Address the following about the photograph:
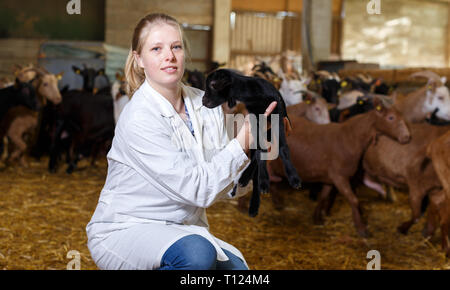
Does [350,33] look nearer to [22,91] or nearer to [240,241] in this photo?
[22,91]

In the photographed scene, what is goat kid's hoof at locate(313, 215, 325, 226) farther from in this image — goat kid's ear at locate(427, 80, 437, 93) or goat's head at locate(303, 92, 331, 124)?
goat kid's ear at locate(427, 80, 437, 93)

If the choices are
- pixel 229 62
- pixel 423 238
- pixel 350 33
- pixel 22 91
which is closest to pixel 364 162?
pixel 423 238

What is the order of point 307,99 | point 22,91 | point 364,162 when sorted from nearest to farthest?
point 364,162 → point 307,99 → point 22,91

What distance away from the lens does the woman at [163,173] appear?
179 cm

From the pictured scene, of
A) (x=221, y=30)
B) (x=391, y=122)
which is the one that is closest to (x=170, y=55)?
(x=391, y=122)

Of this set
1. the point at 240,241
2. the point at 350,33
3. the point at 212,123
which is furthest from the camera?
the point at 350,33

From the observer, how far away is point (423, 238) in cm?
439

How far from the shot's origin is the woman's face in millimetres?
1945

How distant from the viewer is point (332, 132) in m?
4.86

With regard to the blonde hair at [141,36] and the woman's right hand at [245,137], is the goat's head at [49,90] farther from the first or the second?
the woman's right hand at [245,137]

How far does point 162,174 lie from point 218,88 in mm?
420

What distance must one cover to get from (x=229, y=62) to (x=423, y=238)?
30.9 ft

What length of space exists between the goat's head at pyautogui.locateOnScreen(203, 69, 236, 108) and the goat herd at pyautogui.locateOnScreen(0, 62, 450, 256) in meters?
1.27

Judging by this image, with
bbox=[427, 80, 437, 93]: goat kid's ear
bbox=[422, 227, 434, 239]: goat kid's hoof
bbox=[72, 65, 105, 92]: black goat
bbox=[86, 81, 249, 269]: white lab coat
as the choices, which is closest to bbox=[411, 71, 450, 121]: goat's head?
bbox=[427, 80, 437, 93]: goat kid's ear
